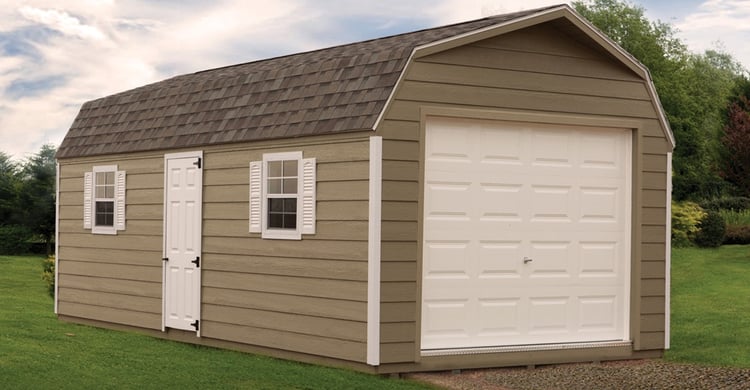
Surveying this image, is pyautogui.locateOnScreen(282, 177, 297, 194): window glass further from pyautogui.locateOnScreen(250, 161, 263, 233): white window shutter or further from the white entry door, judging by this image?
the white entry door

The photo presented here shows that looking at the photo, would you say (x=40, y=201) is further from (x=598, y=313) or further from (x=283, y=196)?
(x=598, y=313)

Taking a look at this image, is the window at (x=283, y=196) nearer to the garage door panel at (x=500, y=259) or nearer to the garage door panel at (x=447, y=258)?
the garage door panel at (x=447, y=258)

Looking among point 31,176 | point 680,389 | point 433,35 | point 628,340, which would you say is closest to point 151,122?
point 433,35

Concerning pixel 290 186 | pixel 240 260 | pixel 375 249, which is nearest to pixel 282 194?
pixel 290 186

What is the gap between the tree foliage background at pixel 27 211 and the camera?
3123cm

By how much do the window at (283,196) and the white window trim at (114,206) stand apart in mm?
3302

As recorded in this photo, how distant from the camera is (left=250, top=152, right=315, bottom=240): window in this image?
35.3ft

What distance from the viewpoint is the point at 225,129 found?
12234 millimetres

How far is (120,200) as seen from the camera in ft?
46.9

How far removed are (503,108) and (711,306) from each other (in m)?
8.46

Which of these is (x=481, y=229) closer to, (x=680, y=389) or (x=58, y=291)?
(x=680, y=389)

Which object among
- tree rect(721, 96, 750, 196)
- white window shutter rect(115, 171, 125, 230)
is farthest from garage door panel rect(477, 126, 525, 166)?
tree rect(721, 96, 750, 196)

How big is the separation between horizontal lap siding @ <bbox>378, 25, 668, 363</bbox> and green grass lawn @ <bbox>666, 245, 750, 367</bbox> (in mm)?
1188

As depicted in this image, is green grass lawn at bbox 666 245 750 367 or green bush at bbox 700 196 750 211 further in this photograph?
green bush at bbox 700 196 750 211
